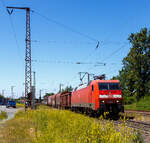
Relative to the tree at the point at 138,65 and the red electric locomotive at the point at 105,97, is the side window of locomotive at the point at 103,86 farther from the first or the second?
the tree at the point at 138,65

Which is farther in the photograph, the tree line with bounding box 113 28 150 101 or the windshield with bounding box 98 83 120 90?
the tree line with bounding box 113 28 150 101

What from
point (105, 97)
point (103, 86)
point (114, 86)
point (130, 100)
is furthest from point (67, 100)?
point (105, 97)

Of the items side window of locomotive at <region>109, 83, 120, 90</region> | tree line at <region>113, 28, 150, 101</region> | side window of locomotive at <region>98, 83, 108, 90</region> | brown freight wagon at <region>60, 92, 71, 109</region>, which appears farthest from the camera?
tree line at <region>113, 28, 150, 101</region>

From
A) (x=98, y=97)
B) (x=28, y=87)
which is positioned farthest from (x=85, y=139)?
(x=28, y=87)

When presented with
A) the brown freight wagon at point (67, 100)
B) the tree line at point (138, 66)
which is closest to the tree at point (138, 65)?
the tree line at point (138, 66)

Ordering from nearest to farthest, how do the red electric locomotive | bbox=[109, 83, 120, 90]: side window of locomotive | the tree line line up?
1. the red electric locomotive
2. bbox=[109, 83, 120, 90]: side window of locomotive
3. the tree line

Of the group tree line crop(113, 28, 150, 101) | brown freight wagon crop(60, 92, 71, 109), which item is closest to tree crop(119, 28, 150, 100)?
tree line crop(113, 28, 150, 101)

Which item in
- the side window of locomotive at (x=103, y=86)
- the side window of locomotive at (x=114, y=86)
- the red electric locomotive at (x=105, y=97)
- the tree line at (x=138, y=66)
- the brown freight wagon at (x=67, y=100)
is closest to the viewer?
the red electric locomotive at (x=105, y=97)

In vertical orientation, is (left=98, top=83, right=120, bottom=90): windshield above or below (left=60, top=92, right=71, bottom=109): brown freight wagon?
above

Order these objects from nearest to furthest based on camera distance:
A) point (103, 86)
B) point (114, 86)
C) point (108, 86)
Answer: point (103, 86) → point (108, 86) → point (114, 86)

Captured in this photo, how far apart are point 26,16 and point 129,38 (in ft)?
91.7

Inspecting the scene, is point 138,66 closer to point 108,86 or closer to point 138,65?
point 138,65

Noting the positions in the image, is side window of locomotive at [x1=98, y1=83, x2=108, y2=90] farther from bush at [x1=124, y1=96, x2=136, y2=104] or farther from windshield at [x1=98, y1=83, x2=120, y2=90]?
bush at [x1=124, y1=96, x2=136, y2=104]

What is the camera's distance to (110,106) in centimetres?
1859
